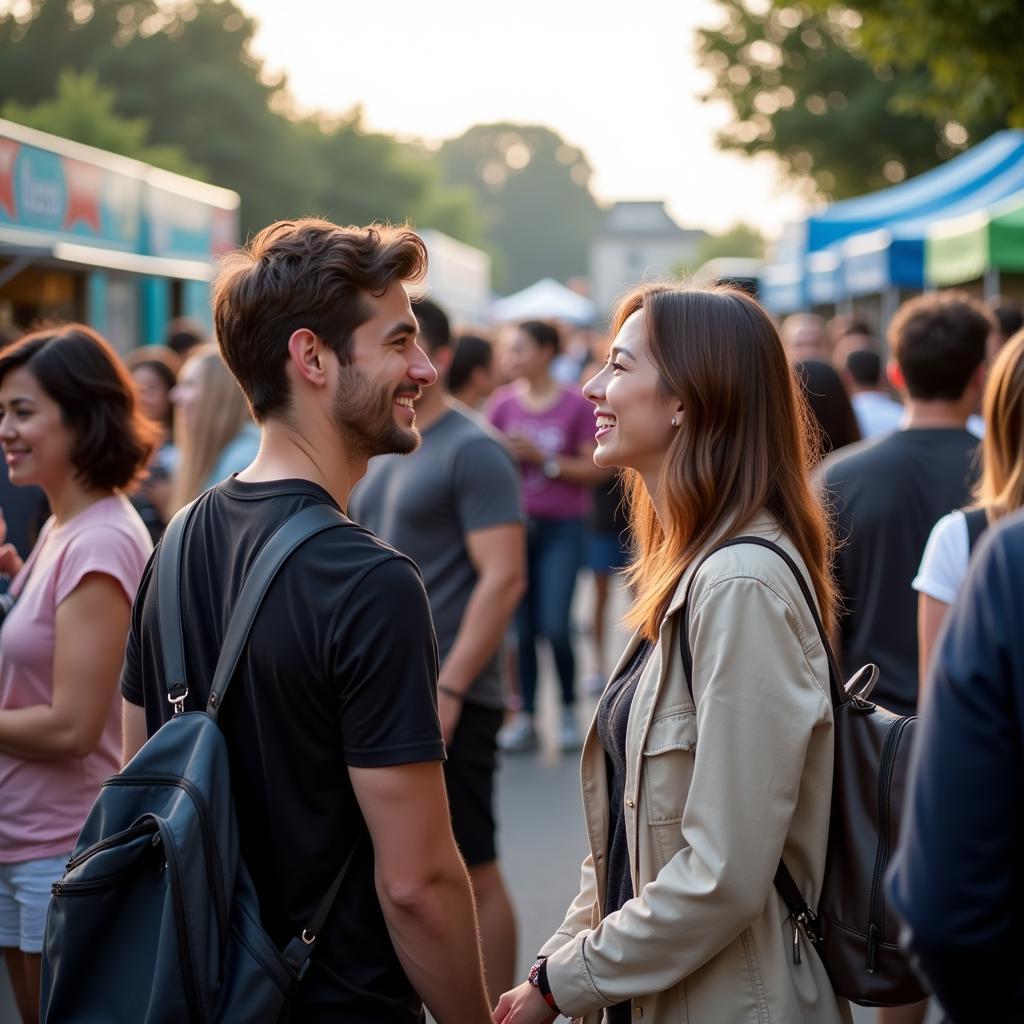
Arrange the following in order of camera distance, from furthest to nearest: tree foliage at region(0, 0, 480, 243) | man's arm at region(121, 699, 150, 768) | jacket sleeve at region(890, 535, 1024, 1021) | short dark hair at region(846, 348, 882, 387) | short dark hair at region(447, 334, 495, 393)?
1. tree foliage at region(0, 0, 480, 243)
2. short dark hair at region(846, 348, 882, 387)
3. short dark hair at region(447, 334, 495, 393)
4. man's arm at region(121, 699, 150, 768)
5. jacket sleeve at region(890, 535, 1024, 1021)

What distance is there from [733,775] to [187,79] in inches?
2569

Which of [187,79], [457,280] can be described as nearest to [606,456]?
[457,280]

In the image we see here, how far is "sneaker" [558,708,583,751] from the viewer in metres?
8.16

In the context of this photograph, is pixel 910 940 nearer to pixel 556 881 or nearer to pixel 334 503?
pixel 334 503

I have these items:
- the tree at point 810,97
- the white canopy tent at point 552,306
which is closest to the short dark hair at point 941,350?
the white canopy tent at point 552,306

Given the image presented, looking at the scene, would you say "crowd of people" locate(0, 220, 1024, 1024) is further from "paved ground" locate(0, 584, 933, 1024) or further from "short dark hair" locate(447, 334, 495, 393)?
"short dark hair" locate(447, 334, 495, 393)

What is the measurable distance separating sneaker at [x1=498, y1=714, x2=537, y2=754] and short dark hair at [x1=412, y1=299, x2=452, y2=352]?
3631mm

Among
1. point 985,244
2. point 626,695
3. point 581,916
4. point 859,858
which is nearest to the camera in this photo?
point 859,858

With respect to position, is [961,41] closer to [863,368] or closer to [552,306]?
[863,368]

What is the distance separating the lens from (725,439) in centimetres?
245

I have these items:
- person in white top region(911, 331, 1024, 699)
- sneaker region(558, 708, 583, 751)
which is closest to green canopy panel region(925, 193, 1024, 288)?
sneaker region(558, 708, 583, 751)

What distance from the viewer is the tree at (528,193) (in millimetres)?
154500

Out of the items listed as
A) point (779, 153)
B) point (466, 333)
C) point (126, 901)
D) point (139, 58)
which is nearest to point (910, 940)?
point (126, 901)

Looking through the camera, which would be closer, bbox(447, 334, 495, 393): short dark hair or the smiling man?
the smiling man
